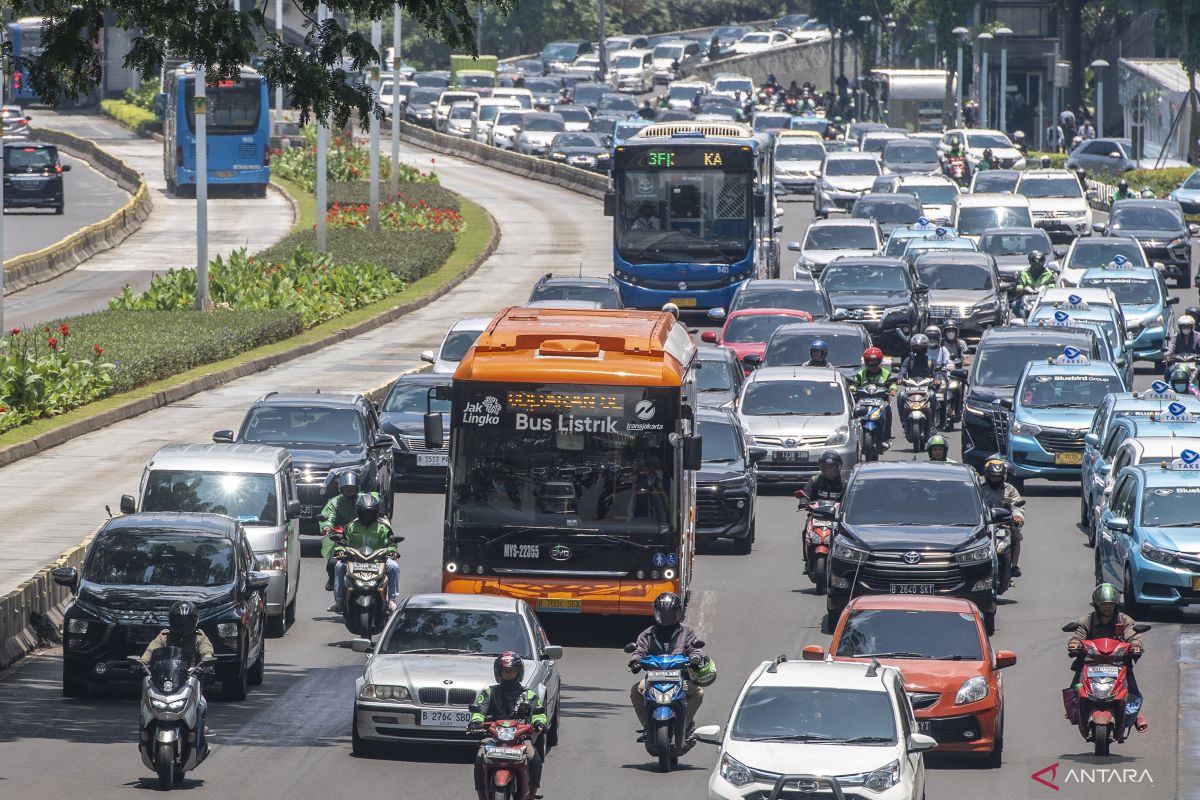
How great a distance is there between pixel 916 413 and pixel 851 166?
35072 millimetres

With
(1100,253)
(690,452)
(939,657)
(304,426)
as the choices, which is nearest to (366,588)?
(690,452)

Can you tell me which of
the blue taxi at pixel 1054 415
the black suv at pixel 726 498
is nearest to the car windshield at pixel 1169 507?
the black suv at pixel 726 498

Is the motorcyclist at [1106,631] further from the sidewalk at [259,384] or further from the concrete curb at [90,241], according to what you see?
the concrete curb at [90,241]

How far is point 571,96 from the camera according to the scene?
11194cm

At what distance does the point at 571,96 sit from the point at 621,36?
36110mm

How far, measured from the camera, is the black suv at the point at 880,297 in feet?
138

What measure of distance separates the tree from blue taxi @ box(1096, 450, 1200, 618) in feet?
29.3

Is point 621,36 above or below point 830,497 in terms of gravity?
above

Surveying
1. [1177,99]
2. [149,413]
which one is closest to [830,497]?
[149,413]

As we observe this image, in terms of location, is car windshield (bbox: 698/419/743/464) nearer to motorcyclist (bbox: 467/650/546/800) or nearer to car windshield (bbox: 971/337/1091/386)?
car windshield (bbox: 971/337/1091/386)

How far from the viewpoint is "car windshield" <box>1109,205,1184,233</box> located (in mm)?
53531

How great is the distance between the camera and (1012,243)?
51.3m

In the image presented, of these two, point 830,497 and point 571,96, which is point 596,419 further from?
point 571,96

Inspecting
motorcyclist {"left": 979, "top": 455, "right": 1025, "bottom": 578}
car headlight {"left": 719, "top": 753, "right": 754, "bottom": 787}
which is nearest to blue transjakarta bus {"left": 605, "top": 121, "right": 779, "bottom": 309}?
motorcyclist {"left": 979, "top": 455, "right": 1025, "bottom": 578}
